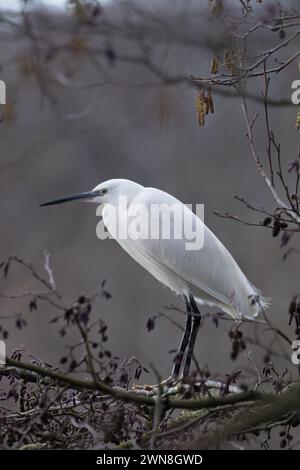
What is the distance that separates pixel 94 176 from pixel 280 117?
245 centimetres

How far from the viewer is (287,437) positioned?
2.35 meters

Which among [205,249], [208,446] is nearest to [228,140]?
[205,249]

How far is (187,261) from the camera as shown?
350cm

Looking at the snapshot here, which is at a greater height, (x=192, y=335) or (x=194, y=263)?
(x=194, y=263)

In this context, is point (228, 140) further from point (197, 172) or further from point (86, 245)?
point (86, 245)

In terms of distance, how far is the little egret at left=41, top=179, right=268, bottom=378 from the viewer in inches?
136

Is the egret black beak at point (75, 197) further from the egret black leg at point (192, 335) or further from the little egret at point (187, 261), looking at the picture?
the egret black leg at point (192, 335)

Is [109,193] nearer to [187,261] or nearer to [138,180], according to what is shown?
[187,261]

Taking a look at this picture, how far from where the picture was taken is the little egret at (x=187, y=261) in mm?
3455

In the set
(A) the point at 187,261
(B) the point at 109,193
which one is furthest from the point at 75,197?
(A) the point at 187,261

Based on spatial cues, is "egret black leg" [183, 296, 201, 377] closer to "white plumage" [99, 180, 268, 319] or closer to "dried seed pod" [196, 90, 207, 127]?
"white plumage" [99, 180, 268, 319]

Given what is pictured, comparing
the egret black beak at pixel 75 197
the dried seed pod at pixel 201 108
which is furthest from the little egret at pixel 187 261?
the dried seed pod at pixel 201 108

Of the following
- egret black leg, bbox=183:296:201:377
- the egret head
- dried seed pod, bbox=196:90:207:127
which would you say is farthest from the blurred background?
dried seed pod, bbox=196:90:207:127

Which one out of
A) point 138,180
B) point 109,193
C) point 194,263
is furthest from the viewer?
point 138,180
